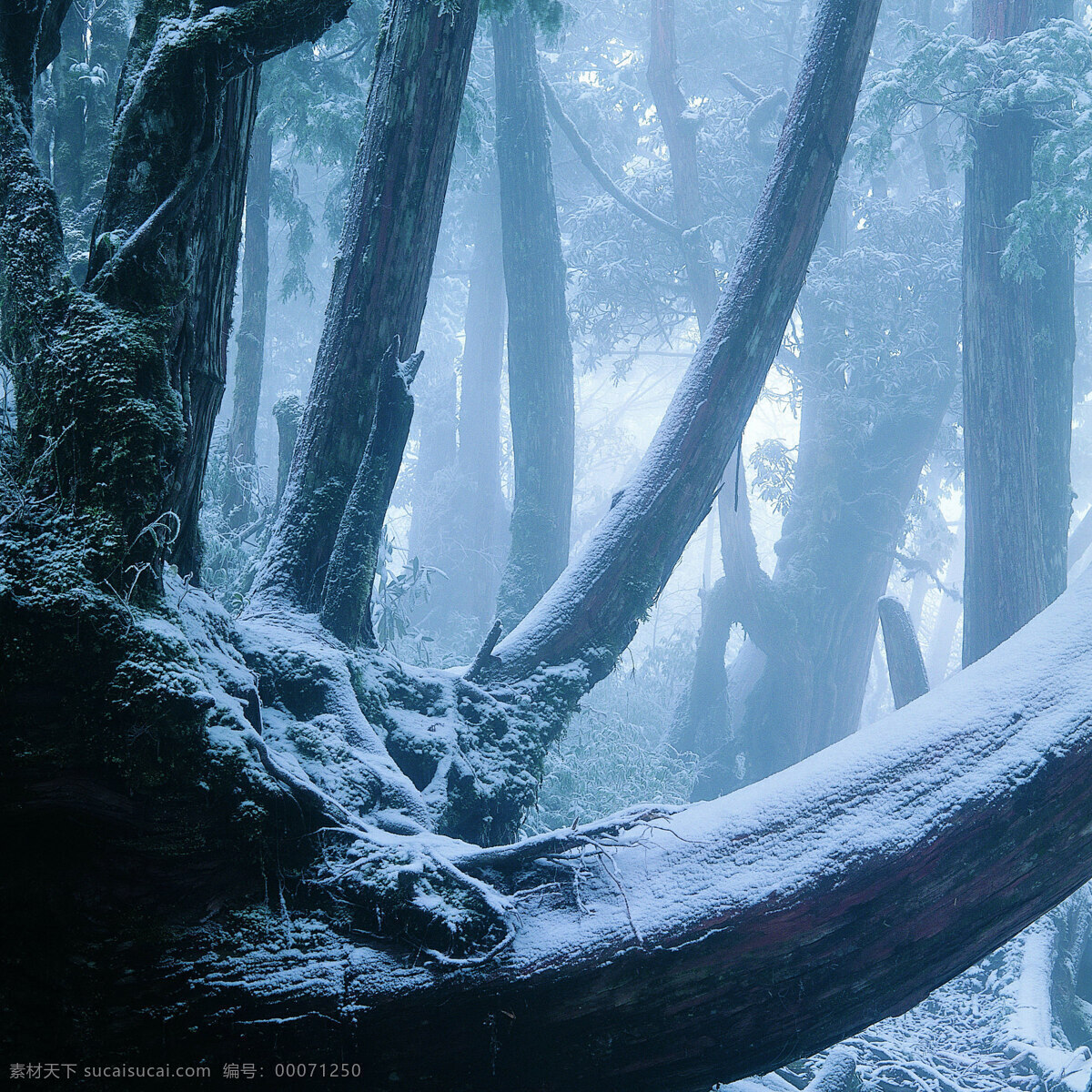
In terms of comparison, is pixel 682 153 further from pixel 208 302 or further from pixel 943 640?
pixel 943 640

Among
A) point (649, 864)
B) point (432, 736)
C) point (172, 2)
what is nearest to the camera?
point (649, 864)

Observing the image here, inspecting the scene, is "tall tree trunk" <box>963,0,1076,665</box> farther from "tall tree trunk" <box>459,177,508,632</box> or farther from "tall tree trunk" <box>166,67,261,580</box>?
"tall tree trunk" <box>459,177,508,632</box>

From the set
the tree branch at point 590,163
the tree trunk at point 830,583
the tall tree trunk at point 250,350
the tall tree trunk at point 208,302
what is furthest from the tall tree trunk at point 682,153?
the tall tree trunk at point 208,302

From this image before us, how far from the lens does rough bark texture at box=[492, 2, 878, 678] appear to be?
3.76 m

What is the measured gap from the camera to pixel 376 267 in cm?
325

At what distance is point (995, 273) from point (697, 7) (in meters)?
10.6

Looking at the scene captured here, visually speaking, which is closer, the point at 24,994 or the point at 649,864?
the point at 24,994

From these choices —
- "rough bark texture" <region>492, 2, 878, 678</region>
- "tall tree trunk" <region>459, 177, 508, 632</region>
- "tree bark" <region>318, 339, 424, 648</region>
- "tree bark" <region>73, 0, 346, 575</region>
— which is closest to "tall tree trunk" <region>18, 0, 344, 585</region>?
"tree bark" <region>73, 0, 346, 575</region>

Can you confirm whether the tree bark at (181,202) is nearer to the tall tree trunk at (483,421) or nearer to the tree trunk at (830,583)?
the tree trunk at (830,583)

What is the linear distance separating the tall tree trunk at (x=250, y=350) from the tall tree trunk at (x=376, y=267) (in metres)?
4.59

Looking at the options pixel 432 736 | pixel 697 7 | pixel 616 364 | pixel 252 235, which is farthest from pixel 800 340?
pixel 432 736

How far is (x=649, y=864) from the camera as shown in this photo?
1.95 meters

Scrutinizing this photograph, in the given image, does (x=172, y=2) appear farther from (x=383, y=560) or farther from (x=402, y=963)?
(x=383, y=560)

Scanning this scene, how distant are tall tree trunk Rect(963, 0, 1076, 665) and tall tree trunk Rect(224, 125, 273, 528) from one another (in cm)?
612
